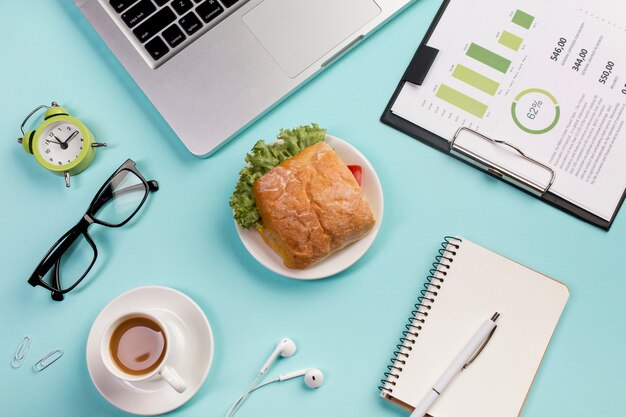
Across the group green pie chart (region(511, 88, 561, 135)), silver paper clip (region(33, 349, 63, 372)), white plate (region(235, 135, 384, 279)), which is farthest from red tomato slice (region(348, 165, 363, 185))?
silver paper clip (region(33, 349, 63, 372))

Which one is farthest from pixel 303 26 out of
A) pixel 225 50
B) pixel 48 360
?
pixel 48 360

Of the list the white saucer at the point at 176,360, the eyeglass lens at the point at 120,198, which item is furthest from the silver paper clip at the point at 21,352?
the eyeglass lens at the point at 120,198

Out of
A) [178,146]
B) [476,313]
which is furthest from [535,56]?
[178,146]

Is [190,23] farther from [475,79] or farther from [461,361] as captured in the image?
[461,361]

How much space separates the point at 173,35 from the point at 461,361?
656 mm

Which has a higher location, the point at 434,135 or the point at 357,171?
the point at 434,135

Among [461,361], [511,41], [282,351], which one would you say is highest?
[511,41]

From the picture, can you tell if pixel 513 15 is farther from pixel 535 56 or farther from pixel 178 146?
pixel 178 146

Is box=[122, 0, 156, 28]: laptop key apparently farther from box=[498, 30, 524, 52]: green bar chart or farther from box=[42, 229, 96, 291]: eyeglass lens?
box=[498, 30, 524, 52]: green bar chart

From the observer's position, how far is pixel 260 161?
91 centimetres

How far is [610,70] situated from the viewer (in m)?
0.96

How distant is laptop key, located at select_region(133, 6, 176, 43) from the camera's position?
93 cm

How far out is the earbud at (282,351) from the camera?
3.02 ft

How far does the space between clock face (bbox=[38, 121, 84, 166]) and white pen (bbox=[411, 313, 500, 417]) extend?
654 mm
